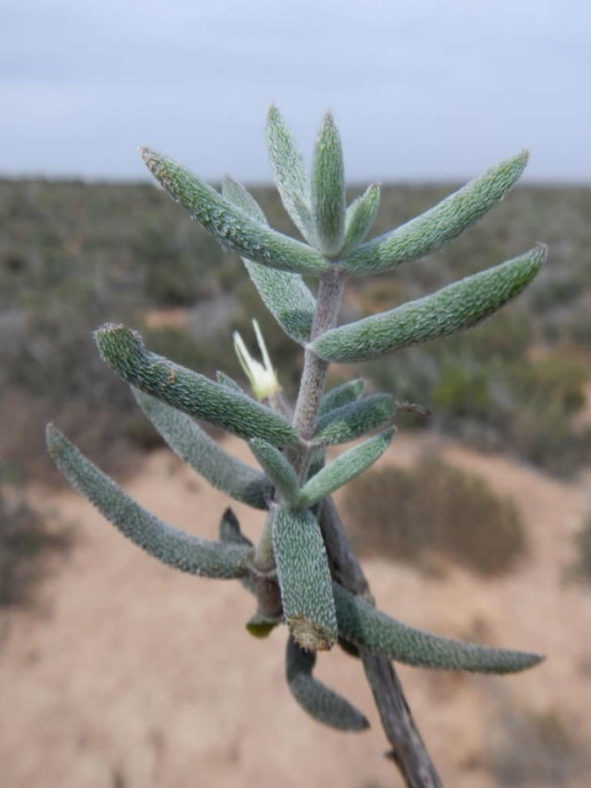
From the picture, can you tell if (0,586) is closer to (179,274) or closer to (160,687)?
(160,687)

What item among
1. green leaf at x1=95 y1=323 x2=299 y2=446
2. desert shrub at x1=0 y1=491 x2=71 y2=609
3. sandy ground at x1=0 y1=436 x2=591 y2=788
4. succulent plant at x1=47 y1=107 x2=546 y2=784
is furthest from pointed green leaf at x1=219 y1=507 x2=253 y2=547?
desert shrub at x1=0 y1=491 x2=71 y2=609

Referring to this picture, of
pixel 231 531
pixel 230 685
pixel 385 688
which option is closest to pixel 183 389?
pixel 231 531

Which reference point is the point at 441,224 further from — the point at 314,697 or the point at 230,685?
the point at 230,685

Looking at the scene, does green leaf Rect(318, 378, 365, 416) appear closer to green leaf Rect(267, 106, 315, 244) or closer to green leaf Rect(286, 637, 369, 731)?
green leaf Rect(267, 106, 315, 244)

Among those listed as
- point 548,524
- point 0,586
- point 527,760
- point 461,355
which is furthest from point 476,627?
point 461,355

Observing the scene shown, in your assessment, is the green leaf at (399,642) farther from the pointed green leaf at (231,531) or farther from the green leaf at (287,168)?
the green leaf at (287,168)

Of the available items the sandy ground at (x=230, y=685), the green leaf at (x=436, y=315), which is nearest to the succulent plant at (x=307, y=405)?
the green leaf at (x=436, y=315)
